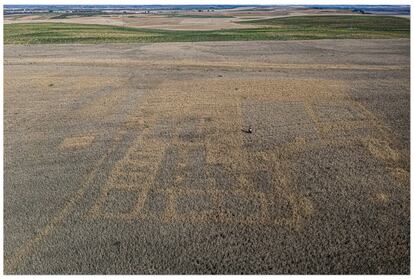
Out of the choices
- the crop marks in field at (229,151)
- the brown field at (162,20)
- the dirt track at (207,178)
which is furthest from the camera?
the brown field at (162,20)

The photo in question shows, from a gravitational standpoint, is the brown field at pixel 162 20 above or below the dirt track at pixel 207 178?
above

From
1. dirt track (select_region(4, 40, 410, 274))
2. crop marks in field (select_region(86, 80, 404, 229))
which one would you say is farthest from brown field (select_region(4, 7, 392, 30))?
crop marks in field (select_region(86, 80, 404, 229))

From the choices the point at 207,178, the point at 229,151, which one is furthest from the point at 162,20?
the point at 207,178

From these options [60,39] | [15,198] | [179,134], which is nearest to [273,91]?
[179,134]

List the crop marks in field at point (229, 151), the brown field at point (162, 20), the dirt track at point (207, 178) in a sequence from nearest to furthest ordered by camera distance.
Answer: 1. the dirt track at point (207, 178)
2. the crop marks in field at point (229, 151)
3. the brown field at point (162, 20)

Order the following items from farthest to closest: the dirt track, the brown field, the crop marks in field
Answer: the brown field < the crop marks in field < the dirt track

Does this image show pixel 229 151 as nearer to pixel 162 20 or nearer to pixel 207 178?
pixel 207 178

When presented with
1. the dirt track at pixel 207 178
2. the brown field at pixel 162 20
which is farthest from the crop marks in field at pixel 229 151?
the brown field at pixel 162 20

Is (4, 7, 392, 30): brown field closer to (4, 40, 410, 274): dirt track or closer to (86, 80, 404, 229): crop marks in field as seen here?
(4, 40, 410, 274): dirt track

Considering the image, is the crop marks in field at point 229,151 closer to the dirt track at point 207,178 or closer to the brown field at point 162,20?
the dirt track at point 207,178
